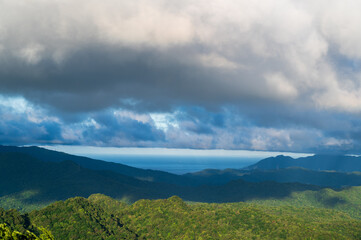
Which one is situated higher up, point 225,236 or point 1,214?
point 1,214

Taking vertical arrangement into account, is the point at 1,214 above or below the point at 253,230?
above

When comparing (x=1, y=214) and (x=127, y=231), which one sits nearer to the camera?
(x=1, y=214)

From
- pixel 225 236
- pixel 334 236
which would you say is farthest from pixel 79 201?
pixel 334 236

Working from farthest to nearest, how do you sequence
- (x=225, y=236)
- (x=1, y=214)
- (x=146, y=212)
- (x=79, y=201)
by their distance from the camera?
(x=146, y=212) → (x=79, y=201) → (x=225, y=236) → (x=1, y=214)

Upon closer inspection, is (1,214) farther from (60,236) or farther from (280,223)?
(280,223)

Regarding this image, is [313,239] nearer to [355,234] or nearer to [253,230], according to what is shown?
[253,230]

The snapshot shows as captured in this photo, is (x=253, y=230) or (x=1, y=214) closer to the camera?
(x=1, y=214)

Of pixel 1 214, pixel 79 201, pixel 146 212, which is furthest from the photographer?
pixel 146 212

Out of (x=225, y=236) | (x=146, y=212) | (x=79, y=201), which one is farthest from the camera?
(x=146, y=212)

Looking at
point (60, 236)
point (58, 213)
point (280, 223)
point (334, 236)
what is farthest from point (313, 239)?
point (58, 213)
